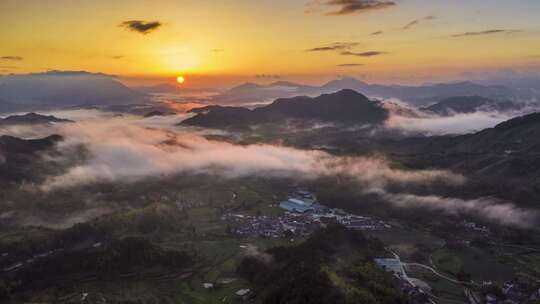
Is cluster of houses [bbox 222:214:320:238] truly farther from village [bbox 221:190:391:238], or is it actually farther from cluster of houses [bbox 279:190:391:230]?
cluster of houses [bbox 279:190:391:230]

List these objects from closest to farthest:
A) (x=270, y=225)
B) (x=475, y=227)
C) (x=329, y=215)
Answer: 1. (x=475, y=227)
2. (x=270, y=225)
3. (x=329, y=215)

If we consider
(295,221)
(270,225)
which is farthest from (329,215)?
(270,225)

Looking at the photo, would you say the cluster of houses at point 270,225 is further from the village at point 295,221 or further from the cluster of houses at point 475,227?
the cluster of houses at point 475,227

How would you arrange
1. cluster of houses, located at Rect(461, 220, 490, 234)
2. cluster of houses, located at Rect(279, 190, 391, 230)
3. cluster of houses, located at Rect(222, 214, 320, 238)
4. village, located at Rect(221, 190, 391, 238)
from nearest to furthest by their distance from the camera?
cluster of houses, located at Rect(222, 214, 320, 238), village, located at Rect(221, 190, 391, 238), cluster of houses, located at Rect(461, 220, 490, 234), cluster of houses, located at Rect(279, 190, 391, 230)

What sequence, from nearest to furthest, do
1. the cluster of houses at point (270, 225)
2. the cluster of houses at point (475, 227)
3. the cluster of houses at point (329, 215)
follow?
the cluster of houses at point (270, 225)
the cluster of houses at point (475, 227)
the cluster of houses at point (329, 215)

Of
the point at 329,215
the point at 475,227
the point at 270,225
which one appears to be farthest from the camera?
the point at 329,215

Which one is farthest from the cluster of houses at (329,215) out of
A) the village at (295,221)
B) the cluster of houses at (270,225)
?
the cluster of houses at (270,225)

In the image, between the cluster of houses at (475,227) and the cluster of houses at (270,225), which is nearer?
the cluster of houses at (270,225)

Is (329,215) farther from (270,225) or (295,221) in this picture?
(270,225)

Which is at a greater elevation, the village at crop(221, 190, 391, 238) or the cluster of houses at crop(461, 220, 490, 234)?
the village at crop(221, 190, 391, 238)

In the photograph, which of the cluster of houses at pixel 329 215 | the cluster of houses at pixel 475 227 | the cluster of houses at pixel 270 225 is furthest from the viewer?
the cluster of houses at pixel 329 215

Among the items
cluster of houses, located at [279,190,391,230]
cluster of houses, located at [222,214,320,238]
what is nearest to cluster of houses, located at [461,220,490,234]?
cluster of houses, located at [279,190,391,230]

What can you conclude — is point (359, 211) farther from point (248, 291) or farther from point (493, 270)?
point (248, 291)

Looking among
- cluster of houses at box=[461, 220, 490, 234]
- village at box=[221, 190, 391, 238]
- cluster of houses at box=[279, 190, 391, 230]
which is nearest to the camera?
village at box=[221, 190, 391, 238]
